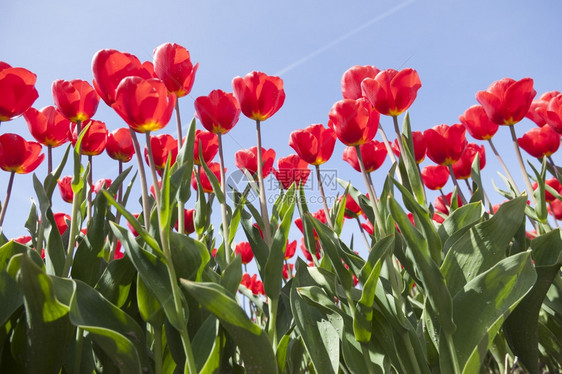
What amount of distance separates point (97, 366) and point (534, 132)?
215 centimetres

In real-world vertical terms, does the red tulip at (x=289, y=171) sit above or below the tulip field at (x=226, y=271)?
above

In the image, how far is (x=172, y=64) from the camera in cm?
123

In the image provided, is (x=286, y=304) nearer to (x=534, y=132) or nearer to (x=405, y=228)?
(x=405, y=228)

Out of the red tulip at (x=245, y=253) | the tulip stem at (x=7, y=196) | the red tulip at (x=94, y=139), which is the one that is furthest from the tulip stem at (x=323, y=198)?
the red tulip at (x=245, y=253)

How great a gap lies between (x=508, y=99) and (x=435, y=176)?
74cm

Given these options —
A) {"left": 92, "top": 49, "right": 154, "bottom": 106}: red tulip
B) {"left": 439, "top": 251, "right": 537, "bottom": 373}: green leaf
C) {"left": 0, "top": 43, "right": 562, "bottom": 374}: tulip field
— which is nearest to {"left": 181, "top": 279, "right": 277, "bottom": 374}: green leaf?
{"left": 0, "top": 43, "right": 562, "bottom": 374}: tulip field

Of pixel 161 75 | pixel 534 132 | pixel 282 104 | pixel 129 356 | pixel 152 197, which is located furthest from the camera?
pixel 534 132

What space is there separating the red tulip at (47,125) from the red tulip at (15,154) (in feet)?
0.33

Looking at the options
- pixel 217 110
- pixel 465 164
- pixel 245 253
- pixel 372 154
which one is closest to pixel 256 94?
pixel 217 110

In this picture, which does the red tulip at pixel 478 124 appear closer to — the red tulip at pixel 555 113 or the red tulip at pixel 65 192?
the red tulip at pixel 555 113

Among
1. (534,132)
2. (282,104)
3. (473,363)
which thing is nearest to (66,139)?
(282,104)

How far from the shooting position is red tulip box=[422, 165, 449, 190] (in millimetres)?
2342

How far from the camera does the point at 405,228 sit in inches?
40.9

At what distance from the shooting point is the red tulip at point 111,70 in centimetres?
107
